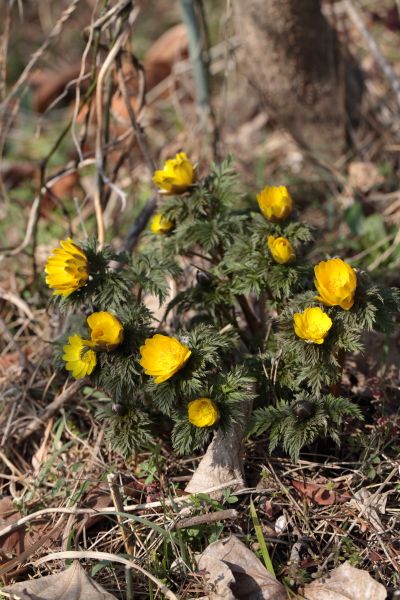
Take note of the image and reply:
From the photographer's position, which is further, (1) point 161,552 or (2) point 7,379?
(2) point 7,379

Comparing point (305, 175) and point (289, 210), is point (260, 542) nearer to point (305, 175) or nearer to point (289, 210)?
point (289, 210)

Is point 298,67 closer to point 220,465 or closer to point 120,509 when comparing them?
point 220,465

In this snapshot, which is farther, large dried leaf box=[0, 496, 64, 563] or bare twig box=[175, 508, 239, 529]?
large dried leaf box=[0, 496, 64, 563]

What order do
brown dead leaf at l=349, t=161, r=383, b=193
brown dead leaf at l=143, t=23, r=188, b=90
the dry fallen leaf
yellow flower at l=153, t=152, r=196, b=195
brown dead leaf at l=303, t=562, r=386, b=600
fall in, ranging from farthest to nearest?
1. brown dead leaf at l=143, t=23, r=188, b=90
2. brown dead leaf at l=349, t=161, r=383, b=193
3. yellow flower at l=153, t=152, r=196, b=195
4. the dry fallen leaf
5. brown dead leaf at l=303, t=562, r=386, b=600

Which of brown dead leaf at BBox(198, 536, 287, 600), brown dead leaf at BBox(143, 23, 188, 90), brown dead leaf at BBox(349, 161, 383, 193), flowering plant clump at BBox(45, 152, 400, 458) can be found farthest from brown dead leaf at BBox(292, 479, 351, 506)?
brown dead leaf at BBox(143, 23, 188, 90)

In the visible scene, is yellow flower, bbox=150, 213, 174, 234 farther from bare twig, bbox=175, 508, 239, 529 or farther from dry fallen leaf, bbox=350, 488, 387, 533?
dry fallen leaf, bbox=350, 488, 387, 533

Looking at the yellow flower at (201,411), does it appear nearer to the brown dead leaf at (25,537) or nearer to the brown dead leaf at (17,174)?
the brown dead leaf at (25,537)

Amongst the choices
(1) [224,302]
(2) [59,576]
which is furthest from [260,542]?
(1) [224,302]
